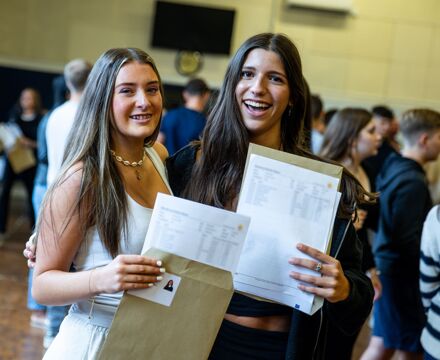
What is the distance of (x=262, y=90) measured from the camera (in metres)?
1.91

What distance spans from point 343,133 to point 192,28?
6.74 meters

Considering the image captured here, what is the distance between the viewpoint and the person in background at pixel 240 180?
178 centimetres

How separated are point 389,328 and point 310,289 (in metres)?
2.50

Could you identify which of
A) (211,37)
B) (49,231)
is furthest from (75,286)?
(211,37)

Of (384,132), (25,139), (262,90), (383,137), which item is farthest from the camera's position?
(25,139)

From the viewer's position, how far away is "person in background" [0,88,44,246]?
7441mm

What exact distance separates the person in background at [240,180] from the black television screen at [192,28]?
27.6 feet

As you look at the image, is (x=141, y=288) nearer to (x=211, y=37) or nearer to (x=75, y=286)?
(x=75, y=286)

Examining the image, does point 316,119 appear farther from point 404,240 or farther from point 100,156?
point 100,156

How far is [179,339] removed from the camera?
5.22ft

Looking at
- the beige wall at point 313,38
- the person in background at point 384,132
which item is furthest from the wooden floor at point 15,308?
the beige wall at point 313,38

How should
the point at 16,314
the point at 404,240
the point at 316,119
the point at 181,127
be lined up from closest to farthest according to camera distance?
the point at 404,240
the point at 16,314
the point at 181,127
the point at 316,119

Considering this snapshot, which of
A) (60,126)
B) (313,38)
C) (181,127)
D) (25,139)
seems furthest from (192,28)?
(60,126)

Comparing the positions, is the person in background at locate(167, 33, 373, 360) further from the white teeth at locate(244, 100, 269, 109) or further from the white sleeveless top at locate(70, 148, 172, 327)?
the white sleeveless top at locate(70, 148, 172, 327)
